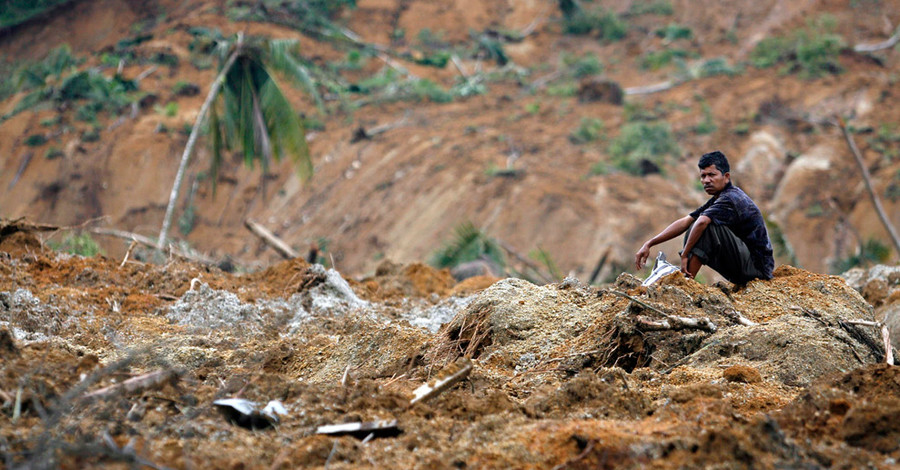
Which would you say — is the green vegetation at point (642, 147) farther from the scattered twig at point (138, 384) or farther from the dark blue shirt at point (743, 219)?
the scattered twig at point (138, 384)

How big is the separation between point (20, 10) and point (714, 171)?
25.0 m

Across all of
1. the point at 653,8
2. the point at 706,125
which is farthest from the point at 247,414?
the point at 653,8

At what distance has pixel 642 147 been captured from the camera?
1727cm

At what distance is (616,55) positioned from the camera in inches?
926

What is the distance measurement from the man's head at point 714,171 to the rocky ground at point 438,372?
0.62 meters

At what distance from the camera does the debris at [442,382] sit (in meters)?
3.42

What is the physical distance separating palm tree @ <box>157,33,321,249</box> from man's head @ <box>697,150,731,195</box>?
26.5 feet

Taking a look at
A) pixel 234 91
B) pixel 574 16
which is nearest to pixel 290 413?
pixel 234 91

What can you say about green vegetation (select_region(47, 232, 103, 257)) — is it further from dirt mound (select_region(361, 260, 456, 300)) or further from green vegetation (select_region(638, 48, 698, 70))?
green vegetation (select_region(638, 48, 698, 70))

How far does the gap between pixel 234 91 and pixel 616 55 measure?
45.4 feet

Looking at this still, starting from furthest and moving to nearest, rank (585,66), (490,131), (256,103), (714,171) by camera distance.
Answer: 1. (585,66)
2. (490,131)
3. (256,103)
4. (714,171)

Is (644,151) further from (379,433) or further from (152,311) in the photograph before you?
(379,433)

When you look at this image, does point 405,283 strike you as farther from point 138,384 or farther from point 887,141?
point 887,141

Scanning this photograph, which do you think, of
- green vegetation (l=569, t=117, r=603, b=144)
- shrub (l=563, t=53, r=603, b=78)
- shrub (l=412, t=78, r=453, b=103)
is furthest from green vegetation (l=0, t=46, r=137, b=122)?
shrub (l=563, t=53, r=603, b=78)
